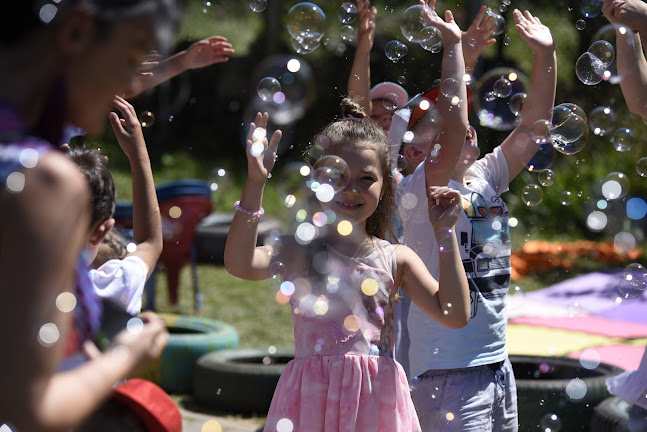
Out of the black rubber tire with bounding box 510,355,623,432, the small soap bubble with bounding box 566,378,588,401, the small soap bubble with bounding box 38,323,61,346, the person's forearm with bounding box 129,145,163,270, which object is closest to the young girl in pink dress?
the person's forearm with bounding box 129,145,163,270

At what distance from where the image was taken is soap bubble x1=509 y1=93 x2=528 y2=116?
2.79 metres

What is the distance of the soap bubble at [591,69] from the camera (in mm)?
2867

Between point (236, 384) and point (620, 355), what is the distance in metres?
2.20

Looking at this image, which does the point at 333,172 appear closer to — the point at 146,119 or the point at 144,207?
the point at 144,207

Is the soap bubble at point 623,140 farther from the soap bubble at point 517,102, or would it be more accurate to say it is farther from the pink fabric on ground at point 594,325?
the pink fabric on ground at point 594,325

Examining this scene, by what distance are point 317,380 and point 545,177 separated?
1.33 metres

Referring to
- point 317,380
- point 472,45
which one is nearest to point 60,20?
point 317,380

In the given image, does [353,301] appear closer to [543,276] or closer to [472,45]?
[472,45]

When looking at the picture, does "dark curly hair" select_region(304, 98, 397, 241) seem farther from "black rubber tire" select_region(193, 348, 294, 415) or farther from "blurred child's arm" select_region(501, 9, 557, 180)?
"black rubber tire" select_region(193, 348, 294, 415)

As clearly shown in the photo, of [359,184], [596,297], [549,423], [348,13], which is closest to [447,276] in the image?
[359,184]

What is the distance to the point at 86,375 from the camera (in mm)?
1029

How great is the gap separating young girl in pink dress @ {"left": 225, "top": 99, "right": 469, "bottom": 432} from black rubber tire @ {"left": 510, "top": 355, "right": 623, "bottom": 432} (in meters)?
1.50

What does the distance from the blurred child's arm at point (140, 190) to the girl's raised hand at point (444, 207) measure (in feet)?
2.43

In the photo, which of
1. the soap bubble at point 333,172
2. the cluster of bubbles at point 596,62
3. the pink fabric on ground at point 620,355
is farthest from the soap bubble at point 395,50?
the pink fabric on ground at point 620,355
